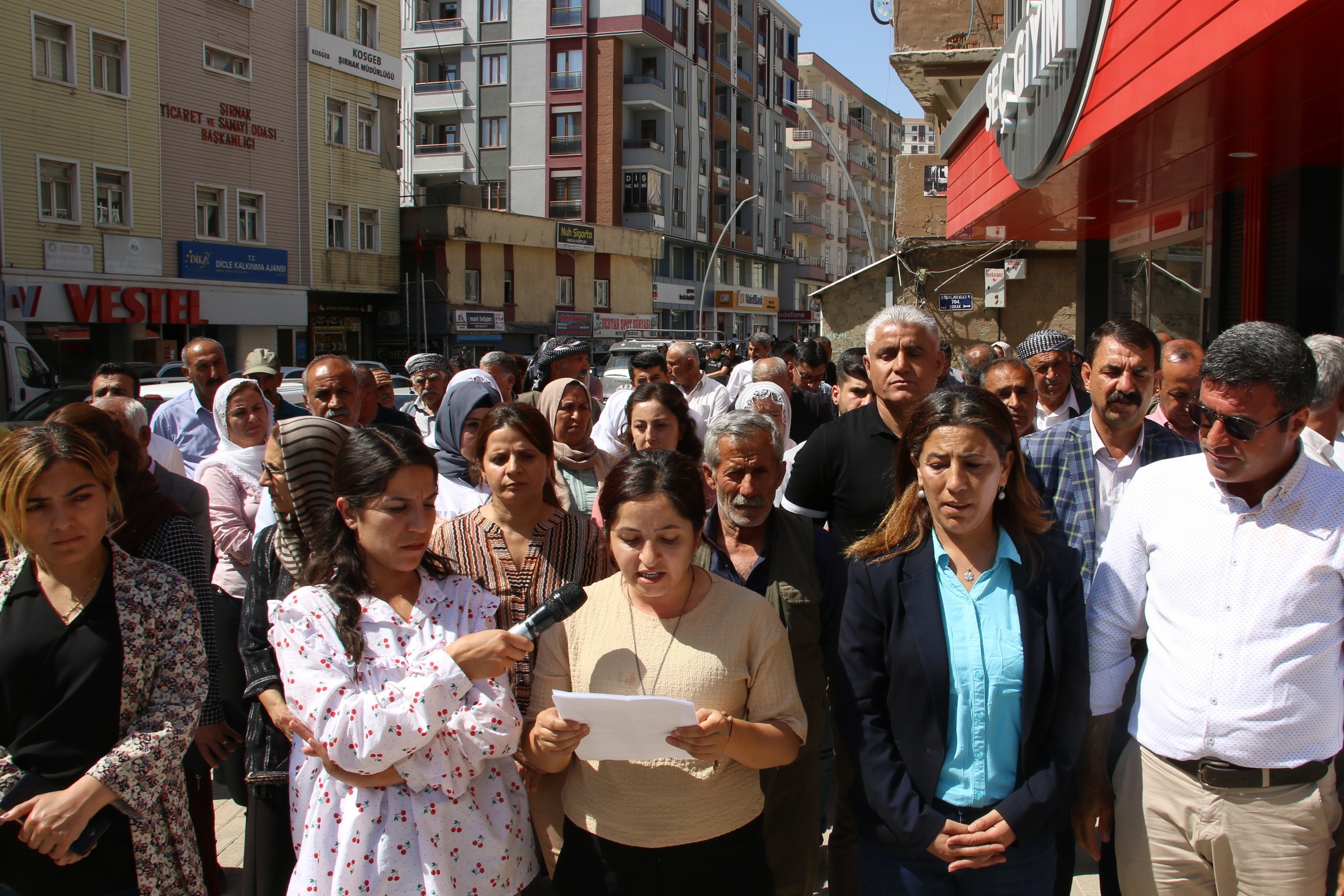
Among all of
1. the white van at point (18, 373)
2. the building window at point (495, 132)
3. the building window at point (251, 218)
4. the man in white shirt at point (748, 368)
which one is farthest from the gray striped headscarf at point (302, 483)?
the building window at point (495, 132)

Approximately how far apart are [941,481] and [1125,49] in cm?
429

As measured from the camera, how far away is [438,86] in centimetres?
4391

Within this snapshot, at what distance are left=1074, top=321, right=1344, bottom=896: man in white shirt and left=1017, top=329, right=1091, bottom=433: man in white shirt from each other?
3.09 meters

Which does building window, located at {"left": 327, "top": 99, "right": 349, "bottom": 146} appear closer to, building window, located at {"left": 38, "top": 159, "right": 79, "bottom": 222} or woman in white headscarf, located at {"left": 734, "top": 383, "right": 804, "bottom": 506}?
building window, located at {"left": 38, "top": 159, "right": 79, "bottom": 222}

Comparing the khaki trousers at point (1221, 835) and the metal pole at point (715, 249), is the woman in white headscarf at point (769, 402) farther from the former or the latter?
the metal pole at point (715, 249)

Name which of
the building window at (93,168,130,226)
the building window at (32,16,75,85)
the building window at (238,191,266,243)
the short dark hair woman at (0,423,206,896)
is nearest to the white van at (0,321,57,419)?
the building window at (93,168,130,226)

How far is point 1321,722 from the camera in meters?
2.59

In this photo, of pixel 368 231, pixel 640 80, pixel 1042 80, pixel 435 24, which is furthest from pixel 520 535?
pixel 435 24

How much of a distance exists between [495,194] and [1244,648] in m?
44.0

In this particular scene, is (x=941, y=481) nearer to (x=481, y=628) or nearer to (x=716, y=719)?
(x=716, y=719)

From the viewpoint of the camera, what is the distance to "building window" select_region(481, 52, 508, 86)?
43656 millimetres

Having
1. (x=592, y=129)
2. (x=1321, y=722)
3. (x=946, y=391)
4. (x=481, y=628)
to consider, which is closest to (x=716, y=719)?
(x=481, y=628)

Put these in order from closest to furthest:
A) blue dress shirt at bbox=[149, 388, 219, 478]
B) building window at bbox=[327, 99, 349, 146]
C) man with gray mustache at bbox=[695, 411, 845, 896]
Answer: man with gray mustache at bbox=[695, 411, 845, 896]
blue dress shirt at bbox=[149, 388, 219, 478]
building window at bbox=[327, 99, 349, 146]

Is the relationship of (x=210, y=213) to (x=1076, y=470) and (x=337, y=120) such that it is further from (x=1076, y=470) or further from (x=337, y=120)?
(x=1076, y=470)
